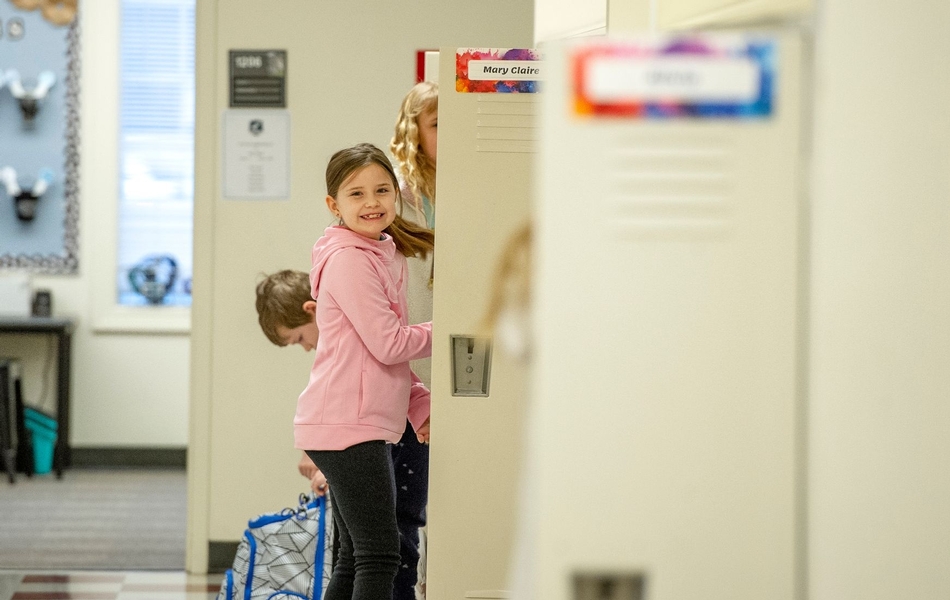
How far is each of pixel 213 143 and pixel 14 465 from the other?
7.71 ft

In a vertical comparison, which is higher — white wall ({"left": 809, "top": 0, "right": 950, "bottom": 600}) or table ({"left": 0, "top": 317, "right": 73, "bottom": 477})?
white wall ({"left": 809, "top": 0, "right": 950, "bottom": 600})

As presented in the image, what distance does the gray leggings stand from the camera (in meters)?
1.87

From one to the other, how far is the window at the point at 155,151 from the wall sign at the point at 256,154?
1972mm

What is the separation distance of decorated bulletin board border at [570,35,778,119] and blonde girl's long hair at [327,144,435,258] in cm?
122

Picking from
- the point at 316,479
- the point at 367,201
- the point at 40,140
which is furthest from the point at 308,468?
the point at 40,140

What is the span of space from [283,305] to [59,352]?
2.74m

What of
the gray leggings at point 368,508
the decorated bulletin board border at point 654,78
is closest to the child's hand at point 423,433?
the gray leggings at point 368,508

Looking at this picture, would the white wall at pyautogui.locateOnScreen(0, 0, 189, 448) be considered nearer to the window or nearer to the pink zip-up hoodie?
the window

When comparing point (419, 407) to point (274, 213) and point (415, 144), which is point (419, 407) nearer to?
point (415, 144)

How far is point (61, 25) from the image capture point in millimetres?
4980

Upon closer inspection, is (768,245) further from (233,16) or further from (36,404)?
(36,404)

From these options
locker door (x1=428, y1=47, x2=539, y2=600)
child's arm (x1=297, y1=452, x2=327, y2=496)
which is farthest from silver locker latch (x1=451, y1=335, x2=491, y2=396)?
child's arm (x1=297, y1=452, x2=327, y2=496)

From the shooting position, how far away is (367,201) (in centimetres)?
192

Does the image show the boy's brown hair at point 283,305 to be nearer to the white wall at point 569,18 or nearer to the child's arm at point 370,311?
the child's arm at point 370,311
